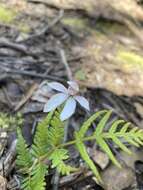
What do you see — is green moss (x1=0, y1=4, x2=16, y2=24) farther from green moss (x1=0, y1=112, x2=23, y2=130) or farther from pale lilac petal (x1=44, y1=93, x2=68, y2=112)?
pale lilac petal (x1=44, y1=93, x2=68, y2=112)

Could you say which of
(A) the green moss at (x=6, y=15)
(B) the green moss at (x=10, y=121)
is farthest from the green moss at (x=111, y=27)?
(B) the green moss at (x=10, y=121)

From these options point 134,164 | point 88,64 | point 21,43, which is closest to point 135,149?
point 134,164

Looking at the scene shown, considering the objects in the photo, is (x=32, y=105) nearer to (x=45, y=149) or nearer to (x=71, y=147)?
(x=71, y=147)

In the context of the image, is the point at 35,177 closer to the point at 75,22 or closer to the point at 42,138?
the point at 42,138

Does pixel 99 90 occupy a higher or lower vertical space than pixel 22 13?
higher

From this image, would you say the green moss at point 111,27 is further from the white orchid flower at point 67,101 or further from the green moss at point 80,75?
the white orchid flower at point 67,101

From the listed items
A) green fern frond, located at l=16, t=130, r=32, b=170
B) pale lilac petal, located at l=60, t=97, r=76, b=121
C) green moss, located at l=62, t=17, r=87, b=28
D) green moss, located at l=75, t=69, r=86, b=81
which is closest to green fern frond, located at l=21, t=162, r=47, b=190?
green fern frond, located at l=16, t=130, r=32, b=170

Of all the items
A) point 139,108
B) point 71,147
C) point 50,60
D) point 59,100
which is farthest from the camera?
point 50,60
